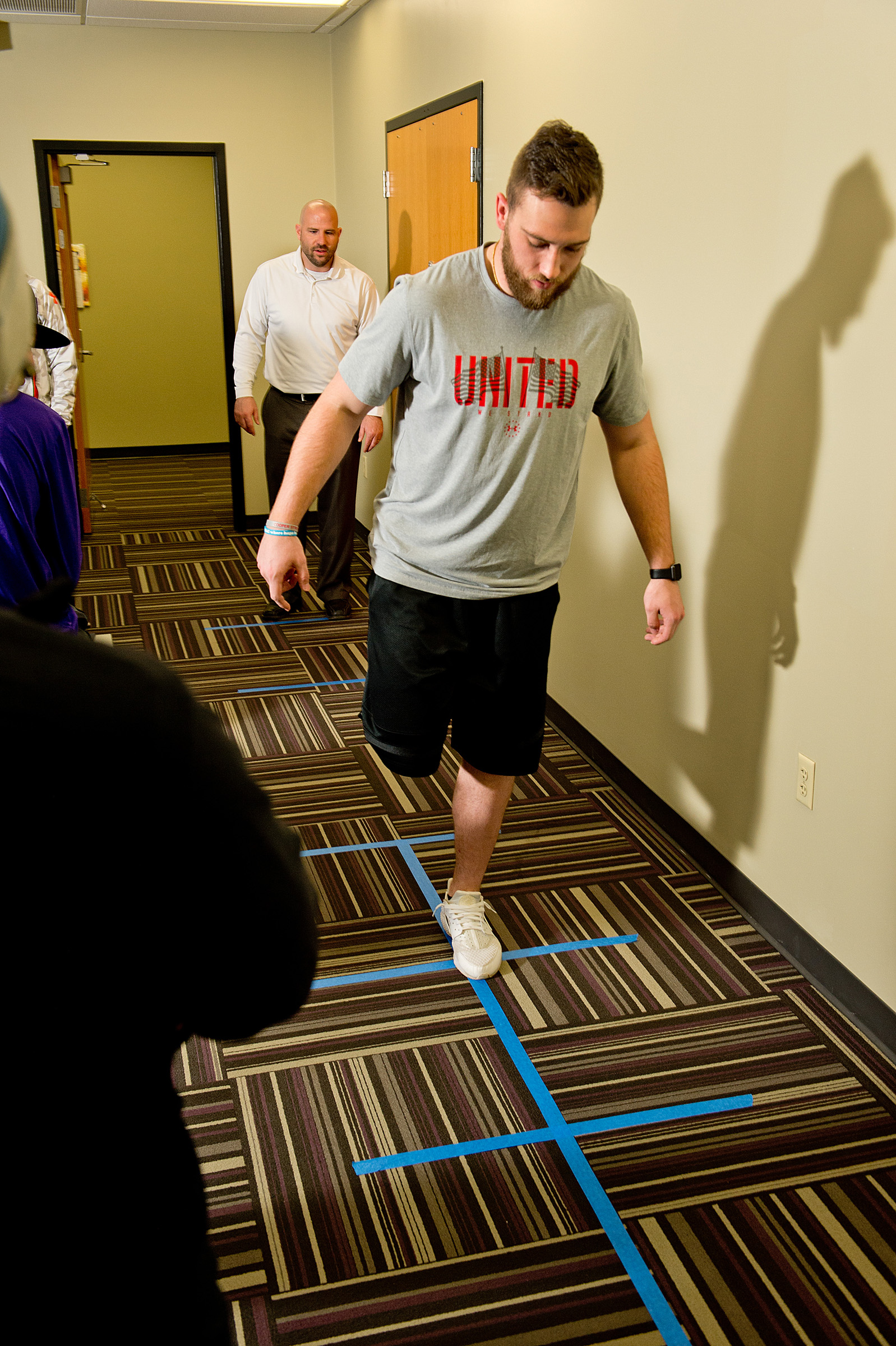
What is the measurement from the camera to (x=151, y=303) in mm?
8625

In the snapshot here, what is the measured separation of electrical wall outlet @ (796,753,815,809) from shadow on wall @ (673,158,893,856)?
143 millimetres

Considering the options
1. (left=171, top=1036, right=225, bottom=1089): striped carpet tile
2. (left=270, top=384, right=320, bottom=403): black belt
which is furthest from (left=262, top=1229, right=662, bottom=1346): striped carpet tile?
(left=270, top=384, right=320, bottom=403): black belt

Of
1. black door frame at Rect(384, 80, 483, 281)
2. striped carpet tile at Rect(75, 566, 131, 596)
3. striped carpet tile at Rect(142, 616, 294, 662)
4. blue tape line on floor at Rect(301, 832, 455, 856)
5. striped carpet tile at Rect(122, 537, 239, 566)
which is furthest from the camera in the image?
striped carpet tile at Rect(122, 537, 239, 566)

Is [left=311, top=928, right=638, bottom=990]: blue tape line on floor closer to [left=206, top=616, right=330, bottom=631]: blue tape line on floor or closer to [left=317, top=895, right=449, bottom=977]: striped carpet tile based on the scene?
[left=317, top=895, right=449, bottom=977]: striped carpet tile

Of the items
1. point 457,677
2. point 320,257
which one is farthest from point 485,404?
point 320,257

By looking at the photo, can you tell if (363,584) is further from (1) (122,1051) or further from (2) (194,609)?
(1) (122,1051)

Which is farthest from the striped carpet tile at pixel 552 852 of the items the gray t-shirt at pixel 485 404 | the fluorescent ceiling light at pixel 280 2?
the fluorescent ceiling light at pixel 280 2

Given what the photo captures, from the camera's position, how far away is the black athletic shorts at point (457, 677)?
82.6 inches

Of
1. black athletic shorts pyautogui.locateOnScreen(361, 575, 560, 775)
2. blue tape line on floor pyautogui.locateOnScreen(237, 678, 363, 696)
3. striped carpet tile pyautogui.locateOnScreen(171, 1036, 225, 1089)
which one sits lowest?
striped carpet tile pyautogui.locateOnScreen(171, 1036, 225, 1089)

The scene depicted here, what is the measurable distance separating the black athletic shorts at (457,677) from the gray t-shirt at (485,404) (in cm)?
5

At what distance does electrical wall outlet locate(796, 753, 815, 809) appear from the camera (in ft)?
7.45

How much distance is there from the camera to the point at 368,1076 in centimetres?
200

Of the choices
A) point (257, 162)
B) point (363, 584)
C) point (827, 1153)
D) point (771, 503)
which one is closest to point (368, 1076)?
point (827, 1153)

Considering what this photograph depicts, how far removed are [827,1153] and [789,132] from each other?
74.8 inches
